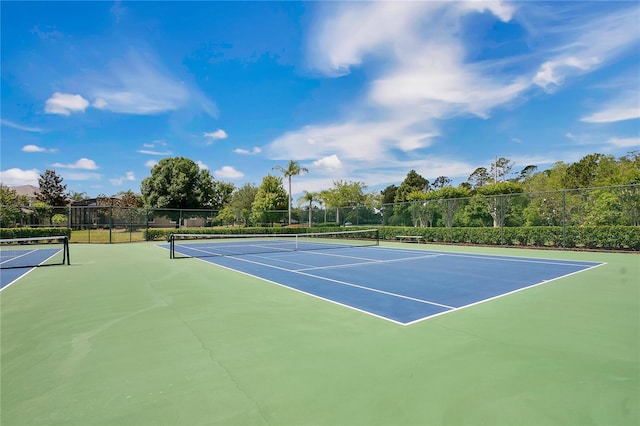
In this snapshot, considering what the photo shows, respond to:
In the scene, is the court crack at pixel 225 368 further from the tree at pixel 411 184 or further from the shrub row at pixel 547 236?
the tree at pixel 411 184

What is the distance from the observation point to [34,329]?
4.21 m

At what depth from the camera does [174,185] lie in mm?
38250

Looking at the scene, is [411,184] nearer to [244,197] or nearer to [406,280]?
[244,197]

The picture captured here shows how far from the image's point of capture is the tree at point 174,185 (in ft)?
125

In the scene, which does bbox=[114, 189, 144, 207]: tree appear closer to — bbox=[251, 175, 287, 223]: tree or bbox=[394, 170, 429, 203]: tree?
bbox=[251, 175, 287, 223]: tree

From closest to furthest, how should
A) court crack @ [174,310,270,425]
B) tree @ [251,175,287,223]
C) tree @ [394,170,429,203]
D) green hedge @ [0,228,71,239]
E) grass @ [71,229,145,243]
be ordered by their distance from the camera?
1. court crack @ [174,310,270,425]
2. green hedge @ [0,228,71,239]
3. grass @ [71,229,145,243]
4. tree @ [251,175,287,223]
5. tree @ [394,170,429,203]

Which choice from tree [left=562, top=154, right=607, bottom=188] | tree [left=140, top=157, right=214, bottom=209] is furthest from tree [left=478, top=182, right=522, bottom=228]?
tree [left=140, top=157, right=214, bottom=209]

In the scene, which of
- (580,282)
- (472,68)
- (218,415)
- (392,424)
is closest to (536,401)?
(392,424)

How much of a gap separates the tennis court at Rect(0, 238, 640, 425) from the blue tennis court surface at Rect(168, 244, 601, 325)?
0.27ft

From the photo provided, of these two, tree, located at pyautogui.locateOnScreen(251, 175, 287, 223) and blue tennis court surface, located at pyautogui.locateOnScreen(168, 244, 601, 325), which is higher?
tree, located at pyautogui.locateOnScreen(251, 175, 287, 223)

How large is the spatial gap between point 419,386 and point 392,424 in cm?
59

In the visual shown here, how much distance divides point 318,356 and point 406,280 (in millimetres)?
4606

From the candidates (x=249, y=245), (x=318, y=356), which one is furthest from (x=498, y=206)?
(x=318, y=356)

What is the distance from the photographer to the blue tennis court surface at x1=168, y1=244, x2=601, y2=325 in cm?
532
